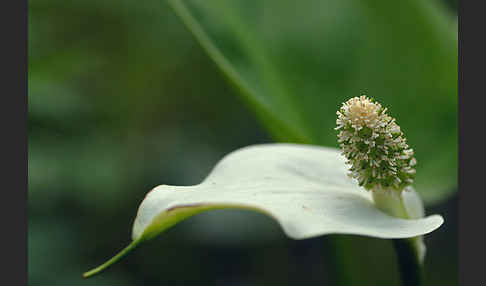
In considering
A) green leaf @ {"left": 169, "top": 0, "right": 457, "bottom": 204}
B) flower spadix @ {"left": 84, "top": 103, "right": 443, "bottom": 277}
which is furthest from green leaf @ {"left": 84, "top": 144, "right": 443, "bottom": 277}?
green leaf @ {"left": 169, "top": 0, "right": 457, "bottom": 204}

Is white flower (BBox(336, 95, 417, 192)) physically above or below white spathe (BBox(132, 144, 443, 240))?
above

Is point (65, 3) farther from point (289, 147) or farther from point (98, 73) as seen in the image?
point (289, 147)

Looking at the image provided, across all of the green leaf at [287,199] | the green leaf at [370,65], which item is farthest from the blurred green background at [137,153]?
the green leaf at [287,199]

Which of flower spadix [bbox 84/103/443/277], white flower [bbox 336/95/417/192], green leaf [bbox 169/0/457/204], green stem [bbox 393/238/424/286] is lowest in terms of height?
green stem [bbox 393/238/424/286]

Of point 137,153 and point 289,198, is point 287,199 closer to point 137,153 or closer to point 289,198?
point 289,198

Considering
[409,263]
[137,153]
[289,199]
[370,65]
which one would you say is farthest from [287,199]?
[137,153]

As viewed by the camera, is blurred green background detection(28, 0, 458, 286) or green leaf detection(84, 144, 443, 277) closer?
green leaf detection(84, 144, 443, 277)

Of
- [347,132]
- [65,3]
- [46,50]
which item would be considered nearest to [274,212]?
[347,132]

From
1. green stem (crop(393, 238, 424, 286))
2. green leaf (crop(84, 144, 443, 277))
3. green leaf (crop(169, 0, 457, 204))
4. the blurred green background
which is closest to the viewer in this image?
green leaf (crop(84, 144, 443, 277))

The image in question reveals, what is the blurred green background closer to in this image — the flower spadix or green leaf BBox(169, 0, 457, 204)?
green leaf BBox(169, 0, 457, 204)
